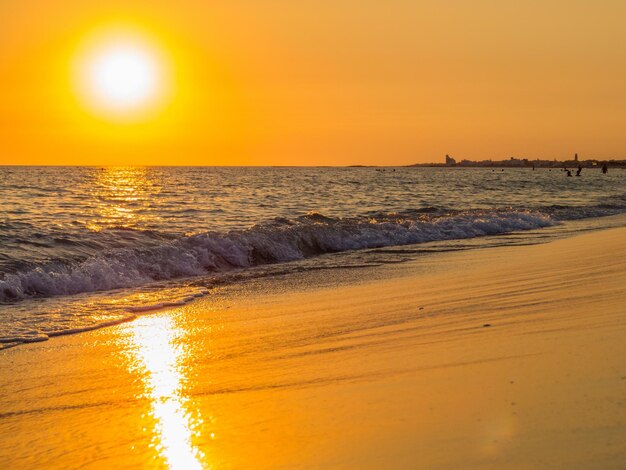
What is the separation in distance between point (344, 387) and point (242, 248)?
1177 cm

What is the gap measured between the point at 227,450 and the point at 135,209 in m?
25.9

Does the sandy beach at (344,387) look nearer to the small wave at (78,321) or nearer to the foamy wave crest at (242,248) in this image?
the small wave at (78,321)

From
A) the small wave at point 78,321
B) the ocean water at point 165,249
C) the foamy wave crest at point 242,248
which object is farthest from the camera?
the foamy wave crest at point 242,248

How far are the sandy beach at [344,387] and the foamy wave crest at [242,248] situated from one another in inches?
168

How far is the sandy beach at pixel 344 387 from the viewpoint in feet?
11.5

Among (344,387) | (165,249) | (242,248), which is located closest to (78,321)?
(344,387)

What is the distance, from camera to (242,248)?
16.2m

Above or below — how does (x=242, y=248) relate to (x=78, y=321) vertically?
above

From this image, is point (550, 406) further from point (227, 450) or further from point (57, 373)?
point (57, 373)

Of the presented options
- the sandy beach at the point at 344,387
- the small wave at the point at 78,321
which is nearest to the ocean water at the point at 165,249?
the small wave at the point at 78,321

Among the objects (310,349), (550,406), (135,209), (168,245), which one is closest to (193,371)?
(310,349)

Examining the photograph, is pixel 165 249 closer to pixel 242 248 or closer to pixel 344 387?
pixel 242 248

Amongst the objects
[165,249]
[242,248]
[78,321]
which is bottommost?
[78,321]

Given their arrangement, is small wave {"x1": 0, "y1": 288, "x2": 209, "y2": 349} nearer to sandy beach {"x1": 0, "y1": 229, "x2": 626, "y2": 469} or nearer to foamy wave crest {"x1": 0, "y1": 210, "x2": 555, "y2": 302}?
sandy beach {"x1": 0, "y1": 229, "x2": 626, "y2": 469}
